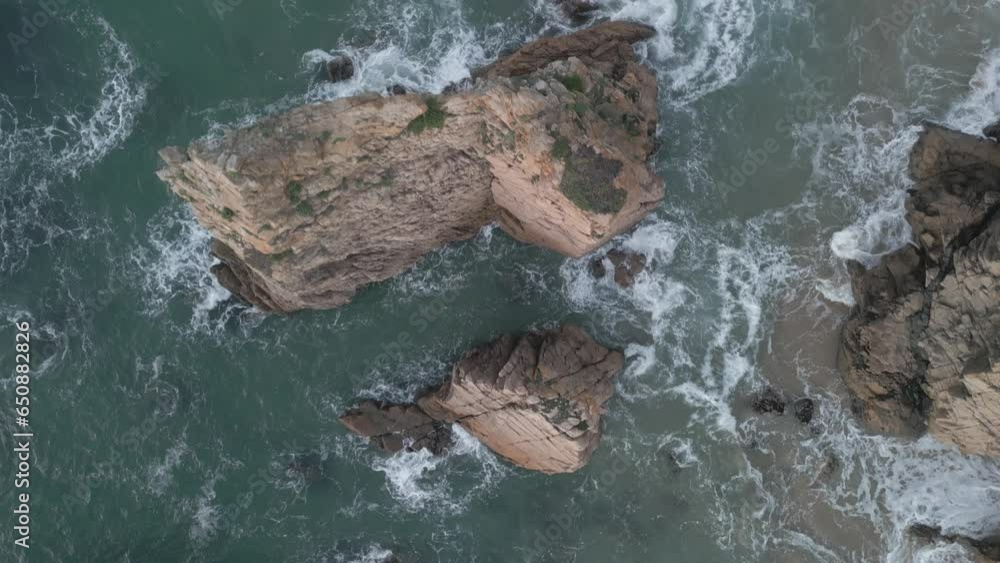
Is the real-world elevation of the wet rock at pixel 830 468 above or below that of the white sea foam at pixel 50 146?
below

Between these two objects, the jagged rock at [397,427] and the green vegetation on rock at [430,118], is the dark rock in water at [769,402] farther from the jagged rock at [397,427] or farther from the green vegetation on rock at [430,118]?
the green vegetation on rock at [430,118]

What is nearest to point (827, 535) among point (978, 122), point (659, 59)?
point (978, 122)

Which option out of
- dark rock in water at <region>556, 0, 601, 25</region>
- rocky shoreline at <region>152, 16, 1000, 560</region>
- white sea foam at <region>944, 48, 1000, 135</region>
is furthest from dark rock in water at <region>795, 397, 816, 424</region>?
dark rock in water at <region>556, 0, 601, 25</region>

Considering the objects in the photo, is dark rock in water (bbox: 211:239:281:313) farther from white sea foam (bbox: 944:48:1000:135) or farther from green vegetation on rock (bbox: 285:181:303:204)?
white sea foam (bbox: 944:48:1000:135)

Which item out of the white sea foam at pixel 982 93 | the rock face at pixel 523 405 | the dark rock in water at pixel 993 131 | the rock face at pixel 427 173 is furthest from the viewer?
the white sea foam at pixel 982 93

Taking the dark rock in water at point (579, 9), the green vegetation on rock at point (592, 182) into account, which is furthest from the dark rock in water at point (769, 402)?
the dark rock in water at point (579, 9)

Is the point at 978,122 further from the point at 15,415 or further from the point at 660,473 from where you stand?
the point at 15,415

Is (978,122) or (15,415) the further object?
(15,415)
